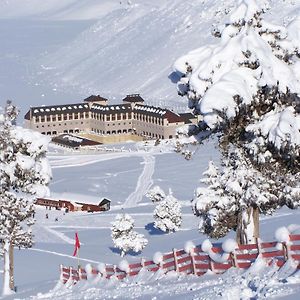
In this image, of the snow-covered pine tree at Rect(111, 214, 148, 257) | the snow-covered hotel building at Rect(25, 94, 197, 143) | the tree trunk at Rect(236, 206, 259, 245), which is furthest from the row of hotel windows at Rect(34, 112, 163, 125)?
the tree trunk at Rect(236, 206, 259, 245)

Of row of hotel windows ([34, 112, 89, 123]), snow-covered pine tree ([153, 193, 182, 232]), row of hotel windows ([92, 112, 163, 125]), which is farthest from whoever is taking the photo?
row of hotel windows ([34, 112, 89, 123])

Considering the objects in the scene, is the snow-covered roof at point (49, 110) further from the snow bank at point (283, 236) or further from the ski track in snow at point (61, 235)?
the snow bank at point (283, 236)

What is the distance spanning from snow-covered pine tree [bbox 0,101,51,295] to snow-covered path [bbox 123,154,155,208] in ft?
195

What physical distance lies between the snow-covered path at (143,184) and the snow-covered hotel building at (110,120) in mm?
45062

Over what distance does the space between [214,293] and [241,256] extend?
2.44m

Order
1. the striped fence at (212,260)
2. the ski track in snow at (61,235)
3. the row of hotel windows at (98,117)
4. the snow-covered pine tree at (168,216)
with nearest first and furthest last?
1. the striped fence at (212,260)
2. the ski track in snow at (61,235)
3. the snow-covered pine tree at (168,216)
4. the row of hotel windows at (98,117)

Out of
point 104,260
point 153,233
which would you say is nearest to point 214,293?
point 104,260

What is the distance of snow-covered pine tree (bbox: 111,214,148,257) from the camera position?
2518 inches

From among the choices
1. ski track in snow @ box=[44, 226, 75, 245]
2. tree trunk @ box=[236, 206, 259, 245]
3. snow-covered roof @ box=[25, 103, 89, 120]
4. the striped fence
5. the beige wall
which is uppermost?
snow-covered roof @ box=[25, 103, 89, 120]

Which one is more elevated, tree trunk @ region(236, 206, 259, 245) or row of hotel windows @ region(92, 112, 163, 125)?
row of hotel windows @ region(92, 112, 163, 125)

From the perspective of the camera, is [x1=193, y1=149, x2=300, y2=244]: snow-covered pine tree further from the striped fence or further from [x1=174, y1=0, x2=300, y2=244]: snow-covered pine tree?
the striped fence

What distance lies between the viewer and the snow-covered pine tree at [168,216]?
241 ft

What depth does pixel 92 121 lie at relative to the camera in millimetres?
192500

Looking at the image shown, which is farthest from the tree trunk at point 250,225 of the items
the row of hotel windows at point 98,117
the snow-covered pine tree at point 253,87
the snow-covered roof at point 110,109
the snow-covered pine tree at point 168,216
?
the snow-covered roof at point 110,109
